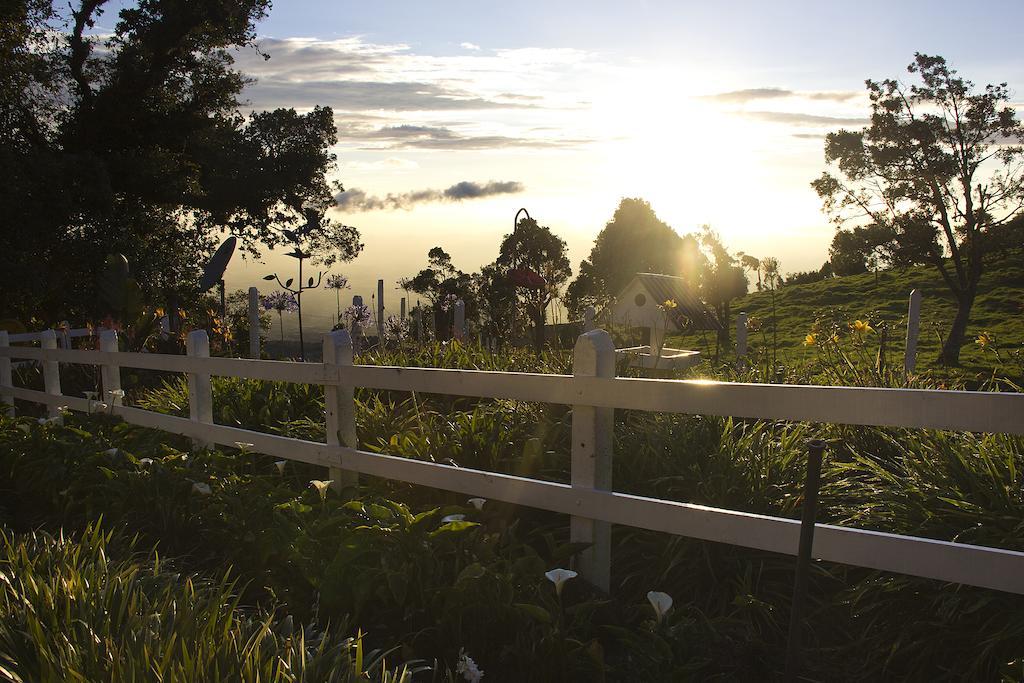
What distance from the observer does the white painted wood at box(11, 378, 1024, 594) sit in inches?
120

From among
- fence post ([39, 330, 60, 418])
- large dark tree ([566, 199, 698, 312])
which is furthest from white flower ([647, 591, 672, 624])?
large dark tree ([566, 199, 698, 312])

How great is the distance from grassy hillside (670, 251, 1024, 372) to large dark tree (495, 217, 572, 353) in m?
13.3

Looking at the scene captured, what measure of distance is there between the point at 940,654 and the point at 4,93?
881 inches

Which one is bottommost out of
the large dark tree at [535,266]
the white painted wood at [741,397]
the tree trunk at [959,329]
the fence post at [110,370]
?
the tree trunk at [959,329]

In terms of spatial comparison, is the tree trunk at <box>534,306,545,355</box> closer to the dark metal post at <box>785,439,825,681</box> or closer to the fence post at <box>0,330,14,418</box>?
the dark metal post at <box>785,439,825,681</box>

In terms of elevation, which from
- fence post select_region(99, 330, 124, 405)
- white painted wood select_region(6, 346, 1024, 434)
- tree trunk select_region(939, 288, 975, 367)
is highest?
white painted wood select_region(6, 346, 1024, 434)

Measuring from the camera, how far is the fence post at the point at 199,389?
6.59 metres

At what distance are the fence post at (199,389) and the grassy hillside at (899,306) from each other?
55.1 ft

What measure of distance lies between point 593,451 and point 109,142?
21.6 m

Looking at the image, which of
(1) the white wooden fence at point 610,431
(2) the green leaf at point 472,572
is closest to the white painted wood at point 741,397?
(1) the white wooden fence at point 610,431

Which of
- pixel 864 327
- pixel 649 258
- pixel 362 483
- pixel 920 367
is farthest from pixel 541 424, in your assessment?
pixel 649 258

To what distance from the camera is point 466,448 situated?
17.5 feet

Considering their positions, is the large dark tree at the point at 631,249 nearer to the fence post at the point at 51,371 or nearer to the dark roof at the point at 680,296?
the dark roof at the point at 680,296

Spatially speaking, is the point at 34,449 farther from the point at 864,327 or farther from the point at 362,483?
the point at 864,327
